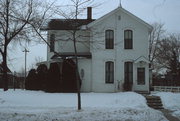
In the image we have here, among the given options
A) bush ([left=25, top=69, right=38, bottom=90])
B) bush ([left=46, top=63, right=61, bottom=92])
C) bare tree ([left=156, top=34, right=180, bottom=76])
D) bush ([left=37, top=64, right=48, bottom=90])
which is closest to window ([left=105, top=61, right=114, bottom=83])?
bush ([left=46, top=63, right=61, bottom=92])

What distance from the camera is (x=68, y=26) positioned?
18.7 m

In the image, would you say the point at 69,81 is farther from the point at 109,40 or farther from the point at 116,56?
the point at 109,40

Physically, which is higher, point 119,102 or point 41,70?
point 41,70

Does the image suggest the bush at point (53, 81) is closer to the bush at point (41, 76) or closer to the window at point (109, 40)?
the bush at point (41, 76)

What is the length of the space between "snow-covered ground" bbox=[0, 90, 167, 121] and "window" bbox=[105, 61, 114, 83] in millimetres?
6276

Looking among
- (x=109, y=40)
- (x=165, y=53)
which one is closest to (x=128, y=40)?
(x=109, y=40)

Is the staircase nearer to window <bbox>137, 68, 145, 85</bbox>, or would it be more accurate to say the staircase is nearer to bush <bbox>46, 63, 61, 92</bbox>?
window <bbox>137, 68, 145, 85</bbox>

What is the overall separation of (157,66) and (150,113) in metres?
53.5

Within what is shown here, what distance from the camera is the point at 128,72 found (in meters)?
28.9

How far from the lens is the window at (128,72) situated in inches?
1136

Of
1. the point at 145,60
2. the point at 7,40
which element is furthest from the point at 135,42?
the point at 7,40

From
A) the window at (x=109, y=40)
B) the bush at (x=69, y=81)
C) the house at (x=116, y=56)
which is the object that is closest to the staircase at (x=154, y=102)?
the house at (x=116, y=56)

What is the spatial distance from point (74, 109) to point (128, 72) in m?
12.4

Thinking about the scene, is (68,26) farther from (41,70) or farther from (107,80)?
(41,70)
